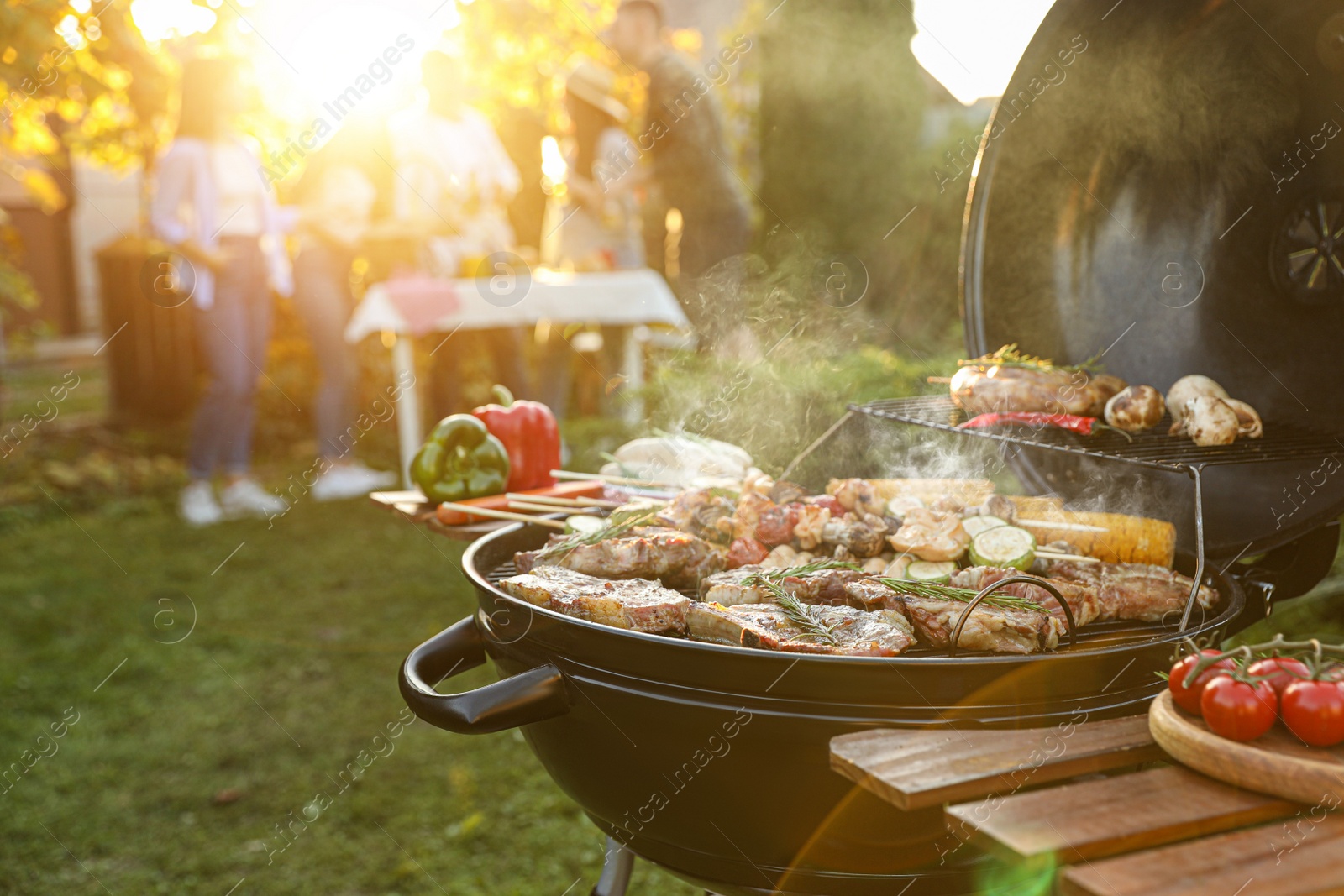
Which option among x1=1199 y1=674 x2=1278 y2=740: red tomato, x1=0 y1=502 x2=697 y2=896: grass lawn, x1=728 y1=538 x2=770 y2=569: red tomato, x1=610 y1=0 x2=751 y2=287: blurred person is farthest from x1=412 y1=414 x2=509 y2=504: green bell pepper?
x1=610 y1=0 x2=751 y2=287: blurred person

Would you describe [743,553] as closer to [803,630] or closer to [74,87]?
[803,630]

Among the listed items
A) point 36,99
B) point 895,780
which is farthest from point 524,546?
point 36,99

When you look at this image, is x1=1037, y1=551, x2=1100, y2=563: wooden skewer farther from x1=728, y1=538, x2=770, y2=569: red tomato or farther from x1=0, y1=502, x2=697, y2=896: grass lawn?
x1=0, y1=502, x2=697, y2=896: grass lawn

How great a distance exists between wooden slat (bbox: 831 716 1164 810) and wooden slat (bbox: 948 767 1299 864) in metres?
0.05

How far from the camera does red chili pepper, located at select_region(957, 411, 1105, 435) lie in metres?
2.33

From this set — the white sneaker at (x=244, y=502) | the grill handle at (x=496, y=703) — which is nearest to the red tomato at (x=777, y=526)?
the grill handle at (x=496, y=703)

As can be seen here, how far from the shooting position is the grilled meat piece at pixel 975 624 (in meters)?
1.80

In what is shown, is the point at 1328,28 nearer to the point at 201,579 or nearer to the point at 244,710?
the point at 244,710

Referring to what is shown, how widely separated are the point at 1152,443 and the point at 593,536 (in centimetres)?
137

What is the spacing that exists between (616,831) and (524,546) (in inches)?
37.3

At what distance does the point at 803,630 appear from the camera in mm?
1862

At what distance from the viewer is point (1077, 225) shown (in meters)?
2.72

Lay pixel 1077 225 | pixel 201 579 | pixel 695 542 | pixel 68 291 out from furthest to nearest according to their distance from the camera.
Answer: pixel 68 291
pixel 201 579
pixel 1077 225
pixel 695 542

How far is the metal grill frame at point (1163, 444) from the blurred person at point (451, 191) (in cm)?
555
